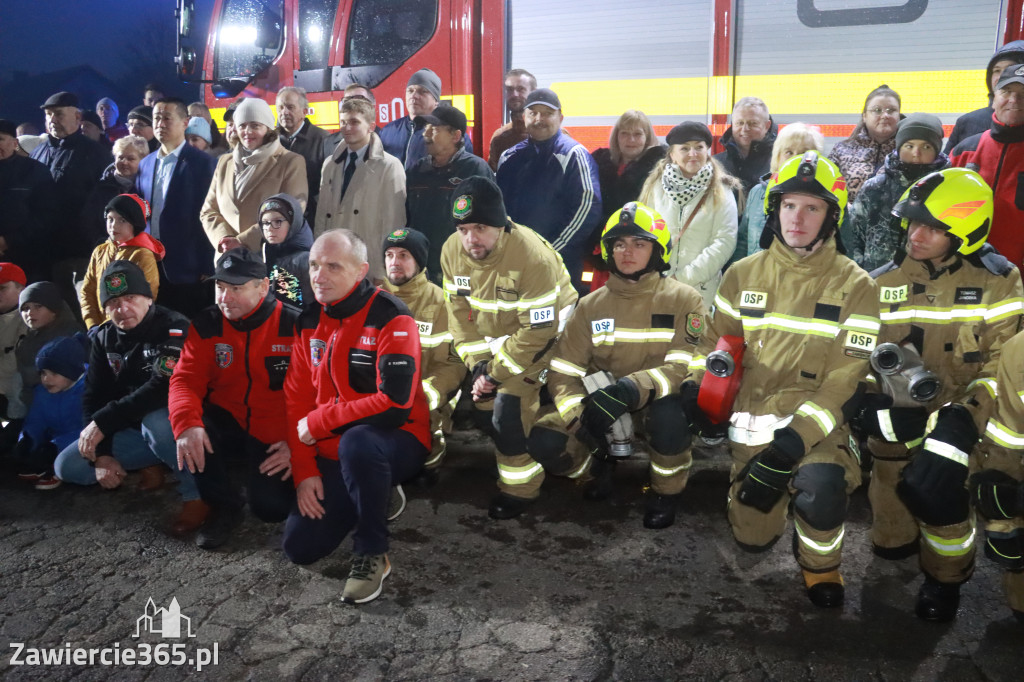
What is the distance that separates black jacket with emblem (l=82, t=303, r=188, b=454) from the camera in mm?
4262

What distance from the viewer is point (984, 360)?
3301mm

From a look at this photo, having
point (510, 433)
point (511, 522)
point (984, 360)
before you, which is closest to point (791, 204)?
point (984, 360)

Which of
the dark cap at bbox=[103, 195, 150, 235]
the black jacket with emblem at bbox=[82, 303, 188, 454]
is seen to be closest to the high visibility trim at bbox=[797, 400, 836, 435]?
the black jacket with emblem at bbox=[82, 303, 188, 454]

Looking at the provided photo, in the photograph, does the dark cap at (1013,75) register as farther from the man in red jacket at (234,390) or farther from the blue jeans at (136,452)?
the blue jeans at (136,452)

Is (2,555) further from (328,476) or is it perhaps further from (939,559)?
(939,559)

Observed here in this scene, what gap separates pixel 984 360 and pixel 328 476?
3.00 metres

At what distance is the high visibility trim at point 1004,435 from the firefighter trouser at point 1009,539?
65 mm

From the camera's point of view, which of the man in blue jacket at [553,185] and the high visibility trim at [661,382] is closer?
the high visibility trim at [661,382]

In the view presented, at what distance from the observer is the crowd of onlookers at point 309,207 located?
13.9 ft

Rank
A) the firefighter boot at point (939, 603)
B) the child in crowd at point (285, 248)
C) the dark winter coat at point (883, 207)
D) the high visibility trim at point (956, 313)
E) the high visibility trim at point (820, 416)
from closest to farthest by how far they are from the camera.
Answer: the firefighter boot at point (939, 603) → the high visibility trim at point (820, 416) → the high visibility trim at point (956, 313) → the dark winter coat at point (883, 207) → the child in crowd at point (285, 248)

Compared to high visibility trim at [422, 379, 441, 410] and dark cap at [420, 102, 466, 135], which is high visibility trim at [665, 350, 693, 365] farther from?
dark cap at [420, 102, 466, 135]

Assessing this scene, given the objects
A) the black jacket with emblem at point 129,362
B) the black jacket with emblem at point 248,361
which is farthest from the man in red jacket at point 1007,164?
the black jacket with emblem at point 129,362

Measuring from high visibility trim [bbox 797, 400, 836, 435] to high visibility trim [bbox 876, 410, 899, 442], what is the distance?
9.2 inches

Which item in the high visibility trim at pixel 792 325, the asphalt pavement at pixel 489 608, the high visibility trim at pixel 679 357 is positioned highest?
the high visibility trim at pixel 792 325
